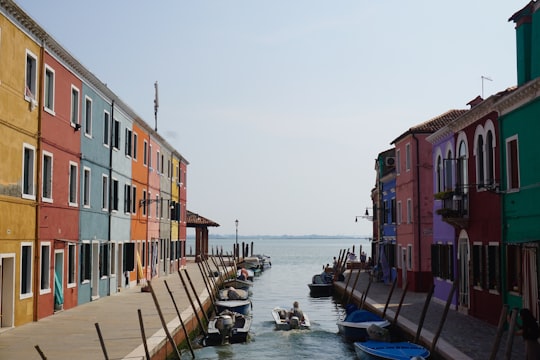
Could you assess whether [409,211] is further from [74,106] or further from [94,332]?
[94,332]

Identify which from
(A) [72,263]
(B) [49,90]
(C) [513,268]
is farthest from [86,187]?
(C) [513,268]

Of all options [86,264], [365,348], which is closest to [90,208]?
[86,264]

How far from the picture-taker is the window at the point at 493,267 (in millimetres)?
18781

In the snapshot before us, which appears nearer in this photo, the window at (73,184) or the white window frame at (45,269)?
the white window frame at (45,269)

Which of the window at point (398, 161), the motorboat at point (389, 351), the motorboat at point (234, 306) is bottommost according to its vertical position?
the motorboat at point (234, 306)

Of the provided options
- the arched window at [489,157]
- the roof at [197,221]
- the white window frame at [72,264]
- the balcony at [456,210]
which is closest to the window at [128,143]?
the white window frame at [72,264]

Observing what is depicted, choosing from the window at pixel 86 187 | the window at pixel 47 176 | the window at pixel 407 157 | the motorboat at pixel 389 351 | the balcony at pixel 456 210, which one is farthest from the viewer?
the window at pixel 407 157

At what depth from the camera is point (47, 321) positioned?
64.3 feet

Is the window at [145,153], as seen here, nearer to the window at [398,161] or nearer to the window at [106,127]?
the window at [106,127]

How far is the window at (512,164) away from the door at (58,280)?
45.1ft

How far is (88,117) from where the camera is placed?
25594mm

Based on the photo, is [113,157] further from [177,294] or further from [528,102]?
[528,102]

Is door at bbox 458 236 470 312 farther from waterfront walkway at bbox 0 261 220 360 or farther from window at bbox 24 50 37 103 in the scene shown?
window at bbox 24 50 37 103

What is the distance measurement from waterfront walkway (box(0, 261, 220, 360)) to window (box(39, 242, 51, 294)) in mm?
941
